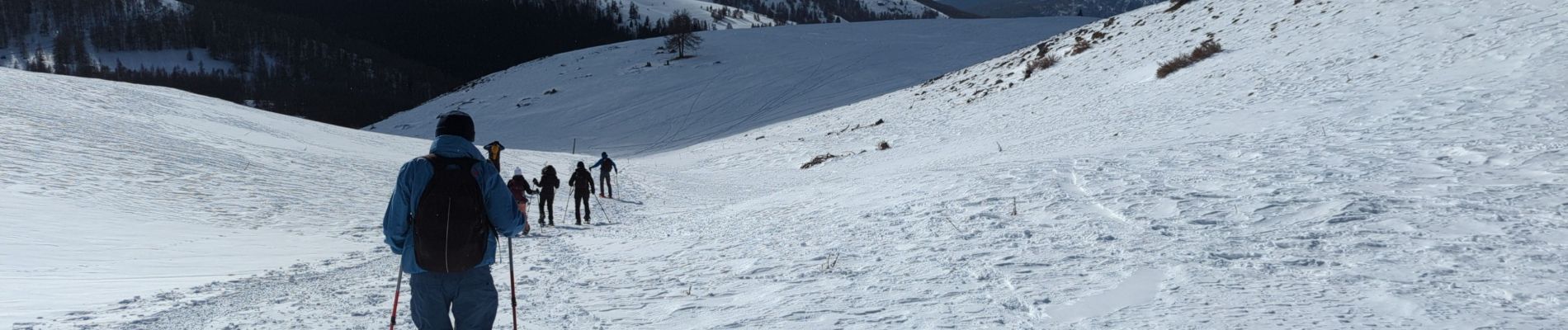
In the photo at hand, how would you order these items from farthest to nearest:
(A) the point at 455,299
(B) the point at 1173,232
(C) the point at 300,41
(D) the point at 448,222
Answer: (C) the point at 300,41, (B) the point at 1173,232, (A) the point at 455,299, (D) the point at 448,222

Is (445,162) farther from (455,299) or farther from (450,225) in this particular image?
(455,299)

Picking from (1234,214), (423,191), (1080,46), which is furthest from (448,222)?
(1080,46)

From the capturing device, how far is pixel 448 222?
3.67 meters

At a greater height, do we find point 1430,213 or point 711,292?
point 1430,213

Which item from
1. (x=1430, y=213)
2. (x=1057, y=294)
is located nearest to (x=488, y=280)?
(x=1057, y=294)

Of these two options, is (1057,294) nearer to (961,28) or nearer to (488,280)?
(488,280)

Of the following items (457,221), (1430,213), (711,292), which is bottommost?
(711,292)

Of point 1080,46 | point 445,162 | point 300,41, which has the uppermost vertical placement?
point 300,41

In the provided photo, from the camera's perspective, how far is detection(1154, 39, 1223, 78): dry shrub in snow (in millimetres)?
19672

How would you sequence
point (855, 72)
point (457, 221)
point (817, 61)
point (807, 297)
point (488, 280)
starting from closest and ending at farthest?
point (457, 221) < point (488, 280) < point (807, 297) < point (855, 72) < point (817, 61)

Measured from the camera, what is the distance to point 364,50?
157000 millimetres

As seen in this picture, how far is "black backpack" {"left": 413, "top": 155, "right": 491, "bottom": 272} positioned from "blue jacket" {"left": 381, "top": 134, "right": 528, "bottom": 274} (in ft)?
0.18

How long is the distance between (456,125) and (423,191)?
374 millimetres

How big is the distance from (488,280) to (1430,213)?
23.2ft
